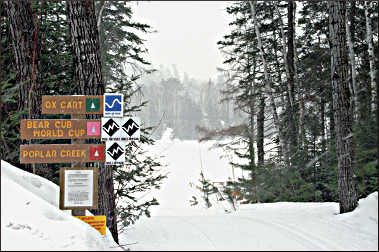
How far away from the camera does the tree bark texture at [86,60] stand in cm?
628

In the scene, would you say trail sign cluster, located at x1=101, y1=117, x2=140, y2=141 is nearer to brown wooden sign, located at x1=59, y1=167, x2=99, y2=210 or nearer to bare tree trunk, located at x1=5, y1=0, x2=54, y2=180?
brown wooden sign, located at x1=59, y1=167, x2=99, y2=210

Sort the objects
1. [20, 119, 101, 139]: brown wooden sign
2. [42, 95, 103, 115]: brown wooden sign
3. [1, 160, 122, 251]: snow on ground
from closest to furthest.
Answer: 1. [1, 160, 122, 251]: snow on ground
2. [20, 119, 101, 139]: brown wooden sign
3. [42, 95, 103, 115]: brown wooden sign

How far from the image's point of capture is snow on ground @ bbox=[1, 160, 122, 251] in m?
3.78

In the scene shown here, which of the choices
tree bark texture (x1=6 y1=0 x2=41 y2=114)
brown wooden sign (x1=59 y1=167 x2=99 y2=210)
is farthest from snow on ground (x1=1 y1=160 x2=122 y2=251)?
tree bark texture (x1=6 y1=0 x2=41 y2=114)

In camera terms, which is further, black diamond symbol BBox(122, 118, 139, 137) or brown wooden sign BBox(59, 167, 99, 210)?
black diamond symbol BBox(122, 118, 139, 137)

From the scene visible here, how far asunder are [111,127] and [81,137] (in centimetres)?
50

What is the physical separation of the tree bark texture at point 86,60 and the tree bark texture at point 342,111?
166 inches

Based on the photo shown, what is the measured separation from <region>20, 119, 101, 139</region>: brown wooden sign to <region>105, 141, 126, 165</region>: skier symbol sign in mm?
260

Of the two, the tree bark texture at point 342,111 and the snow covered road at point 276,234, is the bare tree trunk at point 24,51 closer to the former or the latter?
the snow covered road at point 276,234

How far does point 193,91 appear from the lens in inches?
4215

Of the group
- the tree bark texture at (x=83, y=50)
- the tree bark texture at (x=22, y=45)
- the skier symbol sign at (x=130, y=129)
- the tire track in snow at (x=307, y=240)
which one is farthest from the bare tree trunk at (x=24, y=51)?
the tire track in snow at (x=307, y=240)

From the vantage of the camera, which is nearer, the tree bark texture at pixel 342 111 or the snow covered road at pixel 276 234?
the snow covered road at pixel 276 234

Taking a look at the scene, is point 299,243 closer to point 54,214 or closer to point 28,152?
point 54,214

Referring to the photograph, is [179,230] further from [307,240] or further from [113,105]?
[113,105]
